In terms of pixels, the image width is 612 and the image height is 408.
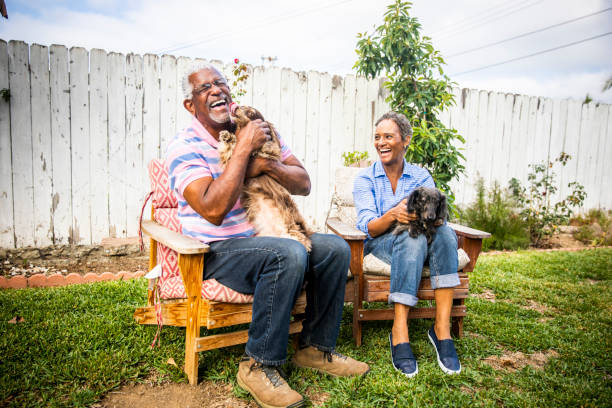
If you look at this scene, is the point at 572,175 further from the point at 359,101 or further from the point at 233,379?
the point at 233,379

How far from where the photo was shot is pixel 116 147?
154 inches

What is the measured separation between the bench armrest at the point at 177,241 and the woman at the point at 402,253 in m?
1.17

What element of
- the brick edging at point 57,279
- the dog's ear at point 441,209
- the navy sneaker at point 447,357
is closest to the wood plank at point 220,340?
the navy sneaker at point 447,357

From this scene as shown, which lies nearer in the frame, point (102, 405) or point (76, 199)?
point (102, 405)

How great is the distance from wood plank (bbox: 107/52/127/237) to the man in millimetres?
2346

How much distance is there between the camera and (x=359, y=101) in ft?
15.6

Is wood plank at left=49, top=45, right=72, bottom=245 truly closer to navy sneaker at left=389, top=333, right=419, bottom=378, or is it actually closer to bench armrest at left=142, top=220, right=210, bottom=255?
bench armrest at left=142, top=220, right=210, bottom=255

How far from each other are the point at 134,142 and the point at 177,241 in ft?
8.97

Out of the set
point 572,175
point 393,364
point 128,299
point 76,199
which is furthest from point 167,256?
point 572,175

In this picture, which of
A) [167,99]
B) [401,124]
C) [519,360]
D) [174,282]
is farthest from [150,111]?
[519,360]

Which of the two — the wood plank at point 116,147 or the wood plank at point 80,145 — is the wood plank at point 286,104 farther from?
the wood plank at point 80,145

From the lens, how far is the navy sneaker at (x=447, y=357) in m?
2.03

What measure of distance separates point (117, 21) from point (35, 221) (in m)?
2.51

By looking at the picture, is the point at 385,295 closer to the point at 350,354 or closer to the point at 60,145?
the point at 350,354
